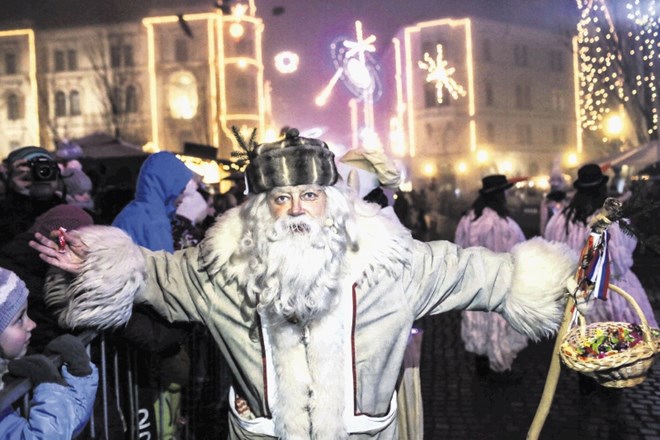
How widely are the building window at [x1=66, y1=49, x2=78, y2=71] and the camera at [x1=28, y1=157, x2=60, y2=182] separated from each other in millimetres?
48990

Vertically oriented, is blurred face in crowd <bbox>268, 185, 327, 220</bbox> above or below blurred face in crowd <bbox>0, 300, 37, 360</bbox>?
above

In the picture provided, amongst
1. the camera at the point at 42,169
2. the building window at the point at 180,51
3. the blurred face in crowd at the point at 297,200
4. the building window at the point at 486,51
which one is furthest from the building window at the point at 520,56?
the blurred face in crowd at the point at 297,200

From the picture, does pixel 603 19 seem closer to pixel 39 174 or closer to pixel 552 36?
pixel 39 174

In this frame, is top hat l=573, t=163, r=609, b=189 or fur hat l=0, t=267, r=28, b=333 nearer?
fur hat l=0, t=267, r=28, b=333

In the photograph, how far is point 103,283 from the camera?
273cm

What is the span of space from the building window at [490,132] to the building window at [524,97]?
4344 millimetres

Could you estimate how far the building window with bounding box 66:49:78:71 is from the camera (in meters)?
49.1

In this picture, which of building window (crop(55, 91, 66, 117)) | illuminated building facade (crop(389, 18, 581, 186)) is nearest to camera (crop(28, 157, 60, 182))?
building window (crop(55, 91, 66, 117))

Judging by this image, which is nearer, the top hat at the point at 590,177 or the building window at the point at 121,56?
the top hat at the point at 590,177

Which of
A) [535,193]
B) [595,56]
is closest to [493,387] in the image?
[595,56]

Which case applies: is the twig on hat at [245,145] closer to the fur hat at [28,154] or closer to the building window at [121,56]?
the fur hat at [28,154]

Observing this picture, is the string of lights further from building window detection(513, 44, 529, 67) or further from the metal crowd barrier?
building window detection(513, 44, 529, 67)

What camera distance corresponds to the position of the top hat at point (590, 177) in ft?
19.5

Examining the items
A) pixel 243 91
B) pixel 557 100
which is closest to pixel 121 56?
pixel 243 91
